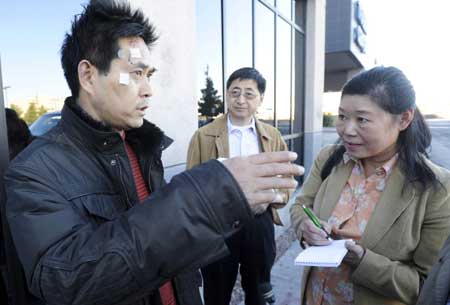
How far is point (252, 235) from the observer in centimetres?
265

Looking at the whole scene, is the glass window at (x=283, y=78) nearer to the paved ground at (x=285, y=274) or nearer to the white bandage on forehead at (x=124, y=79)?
the paved ground at (x=285, y=274)

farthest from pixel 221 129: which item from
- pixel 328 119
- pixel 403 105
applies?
pixel 328 119

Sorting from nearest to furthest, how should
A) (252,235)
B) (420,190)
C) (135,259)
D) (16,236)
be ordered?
(135,259) < (16,236) < (420,190) < (252,235)

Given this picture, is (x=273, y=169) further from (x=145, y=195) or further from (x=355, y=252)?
(x=355, y=252)

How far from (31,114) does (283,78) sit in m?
5.57

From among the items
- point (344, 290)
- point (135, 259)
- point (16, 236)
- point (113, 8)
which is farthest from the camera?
point (344, 290)

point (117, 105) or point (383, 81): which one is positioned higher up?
point (383, 81)

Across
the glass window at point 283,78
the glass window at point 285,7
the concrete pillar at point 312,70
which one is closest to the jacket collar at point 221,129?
the glass window at point 283,78

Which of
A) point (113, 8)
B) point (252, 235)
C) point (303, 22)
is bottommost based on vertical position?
point (252, 235)

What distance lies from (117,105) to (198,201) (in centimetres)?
55

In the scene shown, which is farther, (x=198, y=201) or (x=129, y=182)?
(x=129, y=182)

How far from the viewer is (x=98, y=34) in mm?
1059

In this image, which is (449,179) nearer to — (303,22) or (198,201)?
(198,201)

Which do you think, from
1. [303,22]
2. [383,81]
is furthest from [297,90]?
[383,81]
